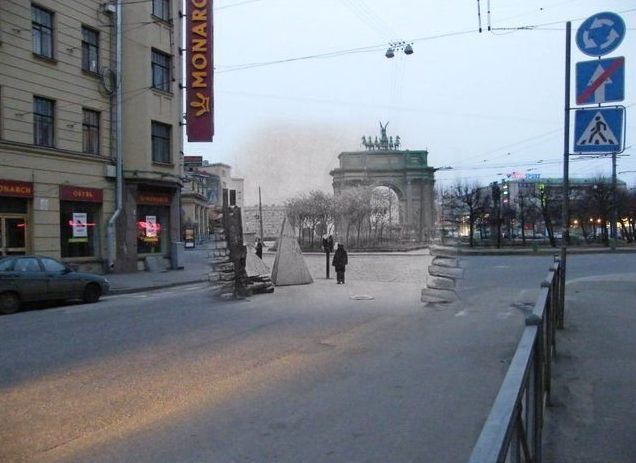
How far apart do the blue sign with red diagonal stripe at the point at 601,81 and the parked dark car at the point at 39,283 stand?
12.8 m

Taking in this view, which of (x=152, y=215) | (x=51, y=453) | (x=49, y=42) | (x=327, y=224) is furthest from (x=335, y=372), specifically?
(x=327, y=224)

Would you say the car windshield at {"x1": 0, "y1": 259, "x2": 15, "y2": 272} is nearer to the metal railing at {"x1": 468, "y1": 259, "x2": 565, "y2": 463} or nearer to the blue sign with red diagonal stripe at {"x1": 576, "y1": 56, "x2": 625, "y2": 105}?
the blue sign with red diagonal stripe at {"x1": 576, "y1": 56, "x2": 625, "y2": 105}

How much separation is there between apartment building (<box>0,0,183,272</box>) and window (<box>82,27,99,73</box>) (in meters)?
0.05

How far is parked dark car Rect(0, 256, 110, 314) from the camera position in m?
14.5

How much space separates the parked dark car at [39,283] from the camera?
47.7 feet

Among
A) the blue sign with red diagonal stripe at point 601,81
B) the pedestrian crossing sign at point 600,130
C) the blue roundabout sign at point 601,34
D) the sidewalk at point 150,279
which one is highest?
the blue roundabout sign at point 601,34

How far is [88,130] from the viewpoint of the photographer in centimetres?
2439

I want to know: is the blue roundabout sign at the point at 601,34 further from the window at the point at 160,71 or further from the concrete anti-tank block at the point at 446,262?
the window at the point at 160,71

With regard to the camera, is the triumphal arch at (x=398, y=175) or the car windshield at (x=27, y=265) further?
the triumphal arch at (x=398, y=175)

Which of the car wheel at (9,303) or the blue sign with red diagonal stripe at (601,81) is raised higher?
the blue sign with red diagonal stripe at (601,81)

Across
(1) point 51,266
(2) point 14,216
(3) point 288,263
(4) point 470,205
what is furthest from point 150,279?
(4) point 470,205

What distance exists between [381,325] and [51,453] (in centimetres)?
756

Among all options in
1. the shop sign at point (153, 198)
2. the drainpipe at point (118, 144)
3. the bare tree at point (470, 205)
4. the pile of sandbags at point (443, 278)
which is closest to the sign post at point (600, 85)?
the pile of sandbags at point (443, 278)

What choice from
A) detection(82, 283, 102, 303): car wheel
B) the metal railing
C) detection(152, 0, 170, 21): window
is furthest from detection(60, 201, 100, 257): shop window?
the metal railing
